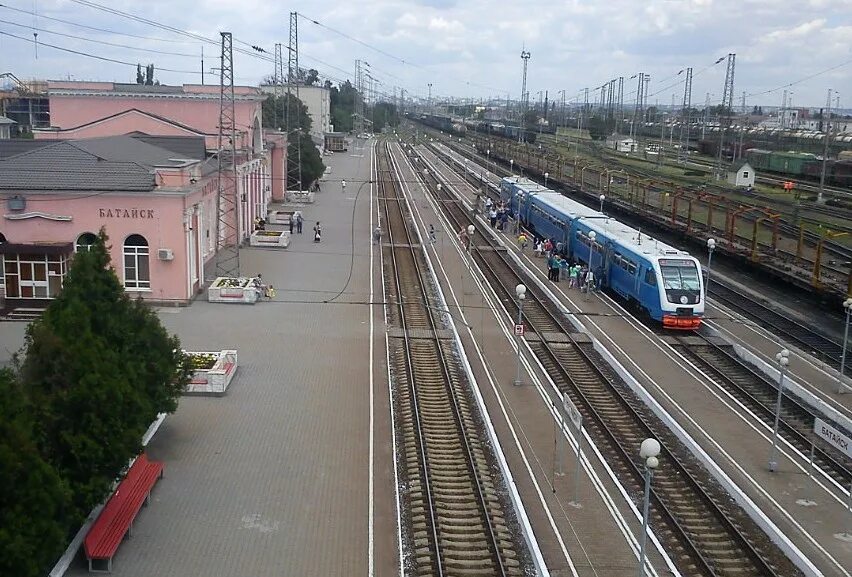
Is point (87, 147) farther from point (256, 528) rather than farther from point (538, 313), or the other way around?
point (256, 528)

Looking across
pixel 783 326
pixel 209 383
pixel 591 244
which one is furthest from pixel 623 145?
pixel 209 383

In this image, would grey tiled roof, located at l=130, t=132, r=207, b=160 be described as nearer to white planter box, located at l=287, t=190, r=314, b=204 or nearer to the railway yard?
the railway yard

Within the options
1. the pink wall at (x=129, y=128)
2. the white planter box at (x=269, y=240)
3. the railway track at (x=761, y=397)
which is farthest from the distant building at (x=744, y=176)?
the pink wall at (x=129, y=128)

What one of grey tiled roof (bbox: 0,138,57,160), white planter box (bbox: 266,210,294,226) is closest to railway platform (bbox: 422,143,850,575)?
grey tiled roof (bbox: 0,138,57,160)

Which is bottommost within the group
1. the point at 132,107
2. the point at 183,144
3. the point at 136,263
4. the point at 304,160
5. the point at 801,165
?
the point at 136,263

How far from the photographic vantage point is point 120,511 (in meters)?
9.16

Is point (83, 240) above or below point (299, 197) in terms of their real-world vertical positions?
above

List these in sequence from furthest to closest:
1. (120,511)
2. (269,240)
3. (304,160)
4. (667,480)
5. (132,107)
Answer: (304,160) < (132,107) < (269,240) < (667,480) < (120,511)

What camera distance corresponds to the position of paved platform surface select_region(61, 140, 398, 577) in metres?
8.88

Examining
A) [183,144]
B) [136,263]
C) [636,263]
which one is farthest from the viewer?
[183,144]

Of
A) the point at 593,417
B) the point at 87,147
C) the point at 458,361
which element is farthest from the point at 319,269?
the point at 593,417

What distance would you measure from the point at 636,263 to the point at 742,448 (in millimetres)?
8222

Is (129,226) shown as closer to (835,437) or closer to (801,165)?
Result: (835,437)

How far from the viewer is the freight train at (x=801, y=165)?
1529 inches
